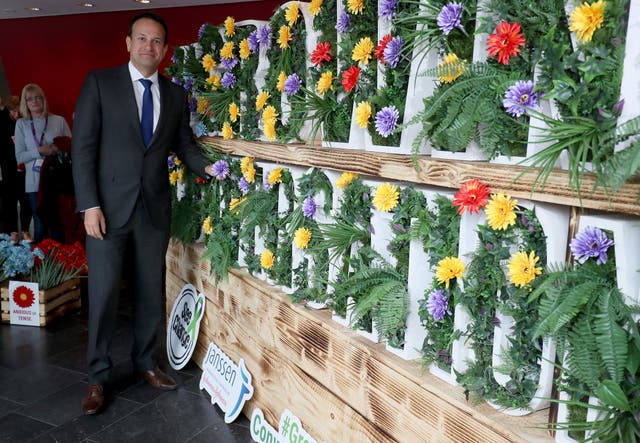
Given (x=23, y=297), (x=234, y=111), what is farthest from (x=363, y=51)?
(x=23, y=297)

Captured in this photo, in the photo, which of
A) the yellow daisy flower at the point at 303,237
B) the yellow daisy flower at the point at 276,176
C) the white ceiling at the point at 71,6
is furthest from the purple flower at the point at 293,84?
the white ceiling at the point at 71,6

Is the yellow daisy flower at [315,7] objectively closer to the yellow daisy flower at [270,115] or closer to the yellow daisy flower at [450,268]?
the yellow daisy flower at [270,115]

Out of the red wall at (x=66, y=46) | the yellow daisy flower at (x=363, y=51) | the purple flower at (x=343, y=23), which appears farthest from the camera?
the red wall at (x=66, y=46)

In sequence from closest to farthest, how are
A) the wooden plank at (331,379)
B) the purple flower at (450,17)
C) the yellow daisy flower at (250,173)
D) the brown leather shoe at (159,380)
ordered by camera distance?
the purple flower at (450,17), the wooden plank at (331,379), the yellow daisy flower at (250,173), the brown leather shoe at (159,380)

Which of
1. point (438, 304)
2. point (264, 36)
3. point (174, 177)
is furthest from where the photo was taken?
point (174, 177)

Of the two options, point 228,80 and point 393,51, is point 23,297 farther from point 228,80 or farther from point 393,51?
point 393,51

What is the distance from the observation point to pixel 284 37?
2342 millimetres

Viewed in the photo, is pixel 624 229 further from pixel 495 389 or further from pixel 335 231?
pixel 335 231

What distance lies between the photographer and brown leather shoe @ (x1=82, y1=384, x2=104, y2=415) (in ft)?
9.40

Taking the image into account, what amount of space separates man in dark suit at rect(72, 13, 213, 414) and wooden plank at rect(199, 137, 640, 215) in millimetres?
835

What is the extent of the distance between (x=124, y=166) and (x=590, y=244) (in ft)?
7.28

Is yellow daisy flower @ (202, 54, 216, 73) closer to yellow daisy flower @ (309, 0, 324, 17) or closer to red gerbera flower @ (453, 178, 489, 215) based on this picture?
yellow daisy flower @ (309, 0, 324, 17)

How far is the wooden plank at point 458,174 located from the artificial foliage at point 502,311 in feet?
0.24

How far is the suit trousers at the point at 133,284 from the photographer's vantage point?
9.51 feet
